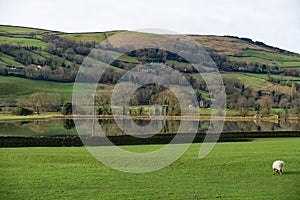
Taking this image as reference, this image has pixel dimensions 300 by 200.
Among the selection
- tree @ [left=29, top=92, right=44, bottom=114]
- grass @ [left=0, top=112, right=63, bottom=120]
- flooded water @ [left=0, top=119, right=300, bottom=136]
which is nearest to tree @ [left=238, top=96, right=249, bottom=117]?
flooded water @ [left=0, top=119, right=300, bottom=136]

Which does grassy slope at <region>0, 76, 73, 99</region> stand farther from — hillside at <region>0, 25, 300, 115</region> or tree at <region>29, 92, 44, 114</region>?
tree at <region>29, 92, 44, 114</region>

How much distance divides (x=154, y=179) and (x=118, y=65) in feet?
318

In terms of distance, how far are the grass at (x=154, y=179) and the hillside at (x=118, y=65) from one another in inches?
2015

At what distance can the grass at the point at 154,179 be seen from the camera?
13.4m

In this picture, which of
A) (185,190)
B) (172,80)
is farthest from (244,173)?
(172,80)

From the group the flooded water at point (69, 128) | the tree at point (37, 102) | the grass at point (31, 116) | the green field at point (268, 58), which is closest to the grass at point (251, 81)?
the green field at point (268, 58)

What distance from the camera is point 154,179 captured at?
15570 millimetres

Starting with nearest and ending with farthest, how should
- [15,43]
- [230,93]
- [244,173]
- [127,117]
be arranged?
[244,173], [127,117], [230,93], [15,43]

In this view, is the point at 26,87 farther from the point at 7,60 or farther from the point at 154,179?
the point at 154,179

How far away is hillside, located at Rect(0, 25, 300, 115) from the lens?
95000mm

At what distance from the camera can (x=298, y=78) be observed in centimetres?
11156

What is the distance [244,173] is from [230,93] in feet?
257

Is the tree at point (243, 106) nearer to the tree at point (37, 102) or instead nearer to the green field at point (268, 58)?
the tree at point (37, 102)

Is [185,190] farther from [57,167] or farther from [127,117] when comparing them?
[127,117]
